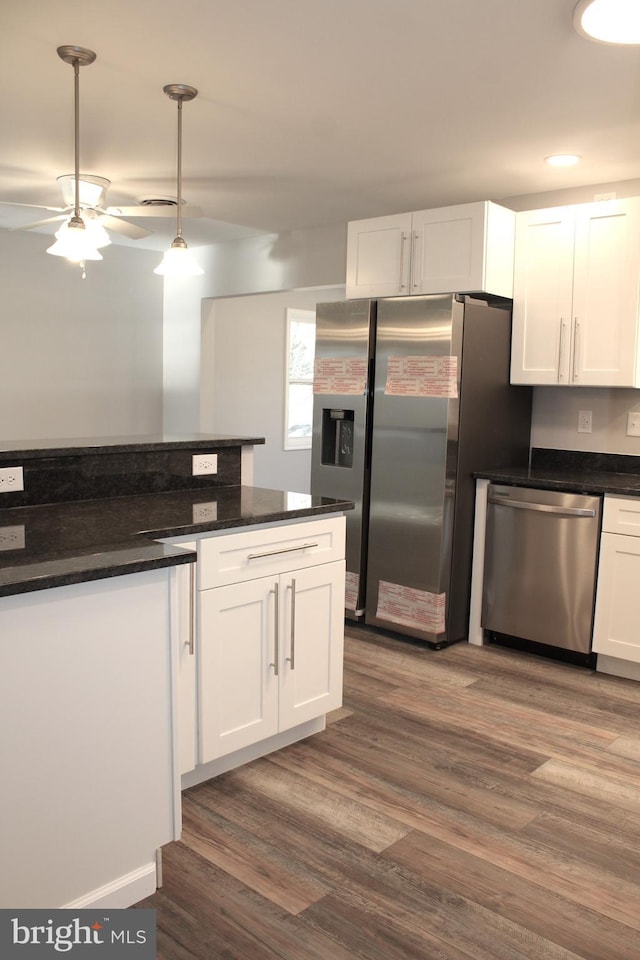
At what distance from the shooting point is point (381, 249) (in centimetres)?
428

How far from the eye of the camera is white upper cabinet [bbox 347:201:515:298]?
3.90 meters

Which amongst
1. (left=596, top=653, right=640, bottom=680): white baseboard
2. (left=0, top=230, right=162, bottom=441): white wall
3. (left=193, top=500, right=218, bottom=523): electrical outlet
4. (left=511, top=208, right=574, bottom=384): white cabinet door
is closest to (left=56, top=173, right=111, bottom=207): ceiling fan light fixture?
(left=0, top=230, right=162, bottom=441): white wall

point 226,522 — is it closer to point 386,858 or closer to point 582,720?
point 386,858

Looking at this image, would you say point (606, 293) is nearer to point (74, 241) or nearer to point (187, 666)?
point (74, 241)

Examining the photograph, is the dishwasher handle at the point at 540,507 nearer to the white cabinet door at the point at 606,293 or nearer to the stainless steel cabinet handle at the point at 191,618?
the white cabinet door at the point at 606,293

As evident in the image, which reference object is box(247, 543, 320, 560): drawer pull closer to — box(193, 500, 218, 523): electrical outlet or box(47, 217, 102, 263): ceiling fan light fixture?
box(193, 500, 218, 523): electrical outlet

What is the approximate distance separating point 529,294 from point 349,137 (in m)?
1.23

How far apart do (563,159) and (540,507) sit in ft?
5.33

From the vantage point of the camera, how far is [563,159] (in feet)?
12.1

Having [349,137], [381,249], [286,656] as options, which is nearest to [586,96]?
[349,137]

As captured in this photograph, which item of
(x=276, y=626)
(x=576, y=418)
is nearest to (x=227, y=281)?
(x=576, y=418)

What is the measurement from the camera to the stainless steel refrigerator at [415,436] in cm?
389

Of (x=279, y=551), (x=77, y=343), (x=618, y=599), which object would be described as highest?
(x=77, y=343)

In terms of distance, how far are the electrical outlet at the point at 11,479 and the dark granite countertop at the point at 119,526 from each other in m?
0.07
